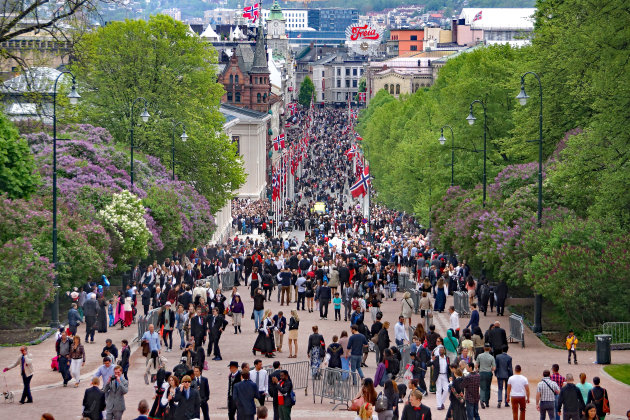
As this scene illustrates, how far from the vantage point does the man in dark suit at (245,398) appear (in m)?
24.8

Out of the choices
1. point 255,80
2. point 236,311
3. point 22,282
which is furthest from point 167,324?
point 255,80

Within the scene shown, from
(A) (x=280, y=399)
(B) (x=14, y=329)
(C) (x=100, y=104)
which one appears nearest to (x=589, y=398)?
(A) (x=280, y=399)

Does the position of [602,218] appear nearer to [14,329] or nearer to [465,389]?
[465,389]

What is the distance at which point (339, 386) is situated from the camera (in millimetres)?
29594

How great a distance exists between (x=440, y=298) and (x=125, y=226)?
13.9 metres

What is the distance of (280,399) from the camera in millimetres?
25906

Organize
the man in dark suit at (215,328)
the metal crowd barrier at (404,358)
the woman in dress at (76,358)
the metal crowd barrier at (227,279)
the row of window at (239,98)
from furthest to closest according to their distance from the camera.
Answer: the row of window at (239,98) → the metal crowd barrier at (227,279) → the man in dark suit at (215,328) → the metal crowd barrier at (404,358) → the woman in dress at (76,358)

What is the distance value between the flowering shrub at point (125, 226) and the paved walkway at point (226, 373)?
917 cm

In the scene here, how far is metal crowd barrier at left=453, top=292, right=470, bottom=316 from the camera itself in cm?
4528

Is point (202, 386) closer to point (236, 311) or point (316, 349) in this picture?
point (316, 349)

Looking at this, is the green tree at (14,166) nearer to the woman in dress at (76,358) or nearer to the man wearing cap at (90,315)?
the man wearing cap at (90,315)

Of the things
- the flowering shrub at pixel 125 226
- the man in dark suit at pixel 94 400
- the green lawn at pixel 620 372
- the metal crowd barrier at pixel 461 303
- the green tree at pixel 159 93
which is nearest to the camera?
the man in dark suit at pixel 94 400

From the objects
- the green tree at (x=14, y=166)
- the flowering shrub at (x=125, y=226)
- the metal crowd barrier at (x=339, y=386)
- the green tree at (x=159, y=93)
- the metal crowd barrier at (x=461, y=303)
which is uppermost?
the green tree at (x=159, y=93)

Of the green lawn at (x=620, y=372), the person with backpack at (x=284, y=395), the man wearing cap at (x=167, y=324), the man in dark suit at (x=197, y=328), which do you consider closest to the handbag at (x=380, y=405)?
the person with backpack at (x=284, y=395)
